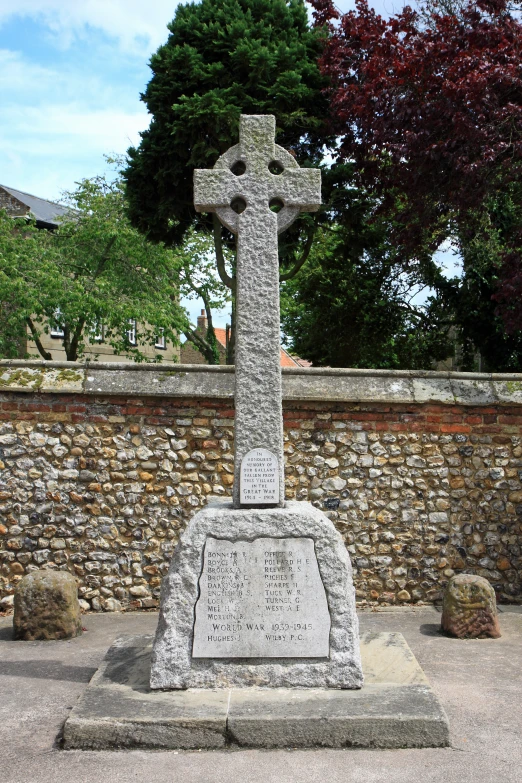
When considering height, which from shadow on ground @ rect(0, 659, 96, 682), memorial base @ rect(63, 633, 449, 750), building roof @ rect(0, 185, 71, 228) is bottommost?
shadow on ground @ rect(0, 659, 96, 682)

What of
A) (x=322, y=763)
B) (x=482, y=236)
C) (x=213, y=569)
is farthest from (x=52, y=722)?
(x=482, y=236)

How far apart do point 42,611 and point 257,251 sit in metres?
3.95

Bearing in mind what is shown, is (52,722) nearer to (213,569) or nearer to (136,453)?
(213,569)

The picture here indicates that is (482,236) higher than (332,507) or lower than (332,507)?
higher

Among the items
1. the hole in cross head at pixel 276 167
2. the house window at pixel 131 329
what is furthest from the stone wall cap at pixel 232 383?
the house window at pixel 131 329

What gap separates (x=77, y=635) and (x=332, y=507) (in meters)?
2.94

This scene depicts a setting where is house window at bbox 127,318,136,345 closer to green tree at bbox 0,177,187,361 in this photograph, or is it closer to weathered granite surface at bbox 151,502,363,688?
green tree at bbox 0,177,187,361

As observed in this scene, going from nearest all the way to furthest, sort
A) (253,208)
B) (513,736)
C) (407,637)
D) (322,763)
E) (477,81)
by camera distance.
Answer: (322,763)
(513,736)
(253,208)
(407,637)
(477,81)

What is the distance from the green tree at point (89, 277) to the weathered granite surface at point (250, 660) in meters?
13.6

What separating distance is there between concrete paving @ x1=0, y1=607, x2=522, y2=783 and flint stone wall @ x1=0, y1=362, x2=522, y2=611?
154 centimetres

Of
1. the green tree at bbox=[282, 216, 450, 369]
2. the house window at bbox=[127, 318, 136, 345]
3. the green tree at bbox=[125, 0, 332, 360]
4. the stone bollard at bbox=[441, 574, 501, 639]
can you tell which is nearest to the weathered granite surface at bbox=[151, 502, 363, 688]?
the stone bollard at bbox=[441, 574, 501, 639]

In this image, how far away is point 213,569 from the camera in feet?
16.9

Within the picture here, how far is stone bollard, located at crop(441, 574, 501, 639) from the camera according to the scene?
289 inches

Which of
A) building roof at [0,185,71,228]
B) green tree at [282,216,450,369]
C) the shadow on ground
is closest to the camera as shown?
the shadow on ground
